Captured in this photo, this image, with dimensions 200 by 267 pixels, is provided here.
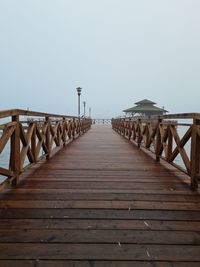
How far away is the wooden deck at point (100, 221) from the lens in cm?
241

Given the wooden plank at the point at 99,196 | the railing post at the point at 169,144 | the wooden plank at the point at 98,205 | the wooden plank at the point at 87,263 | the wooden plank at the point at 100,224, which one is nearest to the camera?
the wooden plank at the point at 87,263

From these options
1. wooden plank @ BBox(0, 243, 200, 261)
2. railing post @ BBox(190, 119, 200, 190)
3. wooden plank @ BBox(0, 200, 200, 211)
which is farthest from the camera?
railing post @ BBox(190, 119, 200, 190)

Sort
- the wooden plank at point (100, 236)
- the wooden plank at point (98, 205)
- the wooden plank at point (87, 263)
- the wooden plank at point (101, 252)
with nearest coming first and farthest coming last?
1. the wooden plank at point (87, 263)
2. the wooden plank at point (101, 252)
3. the wooden plank at point (100, 236)
4. the wooden plank at point (98, 205)

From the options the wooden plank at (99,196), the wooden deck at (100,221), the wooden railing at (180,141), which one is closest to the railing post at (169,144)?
the wooden railing at (180,141)

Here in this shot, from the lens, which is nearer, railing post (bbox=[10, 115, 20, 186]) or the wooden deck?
the wooden deck

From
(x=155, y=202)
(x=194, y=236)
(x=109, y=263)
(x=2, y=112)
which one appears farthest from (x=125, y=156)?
(x=109, y=263)

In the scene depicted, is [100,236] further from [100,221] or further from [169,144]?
[169,144]

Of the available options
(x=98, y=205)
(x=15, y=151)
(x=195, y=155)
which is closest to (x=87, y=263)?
(x=98, y=205)

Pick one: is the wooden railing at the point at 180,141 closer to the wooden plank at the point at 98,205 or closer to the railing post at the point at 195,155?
the railing post at the point at 195,155

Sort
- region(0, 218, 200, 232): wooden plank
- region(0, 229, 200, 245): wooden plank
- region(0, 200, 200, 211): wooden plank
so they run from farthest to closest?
region(0, 200, 200, 211): wooden plank, region(0, 218, 200, 232): wooden plank, region(0, 229, 200, 245): wooden plank

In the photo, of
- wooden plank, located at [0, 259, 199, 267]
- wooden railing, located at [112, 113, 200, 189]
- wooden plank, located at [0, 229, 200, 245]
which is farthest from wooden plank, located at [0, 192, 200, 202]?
wooden plank, located at [0, 259, 199, 267]

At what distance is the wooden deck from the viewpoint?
7.92 feet

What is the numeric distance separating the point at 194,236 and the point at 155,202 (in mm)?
981

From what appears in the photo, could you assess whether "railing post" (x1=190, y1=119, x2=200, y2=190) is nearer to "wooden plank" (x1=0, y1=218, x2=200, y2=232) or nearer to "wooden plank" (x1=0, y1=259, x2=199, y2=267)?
"wooden plank" (x1=0, y1=218, x2=200, y2=232)
